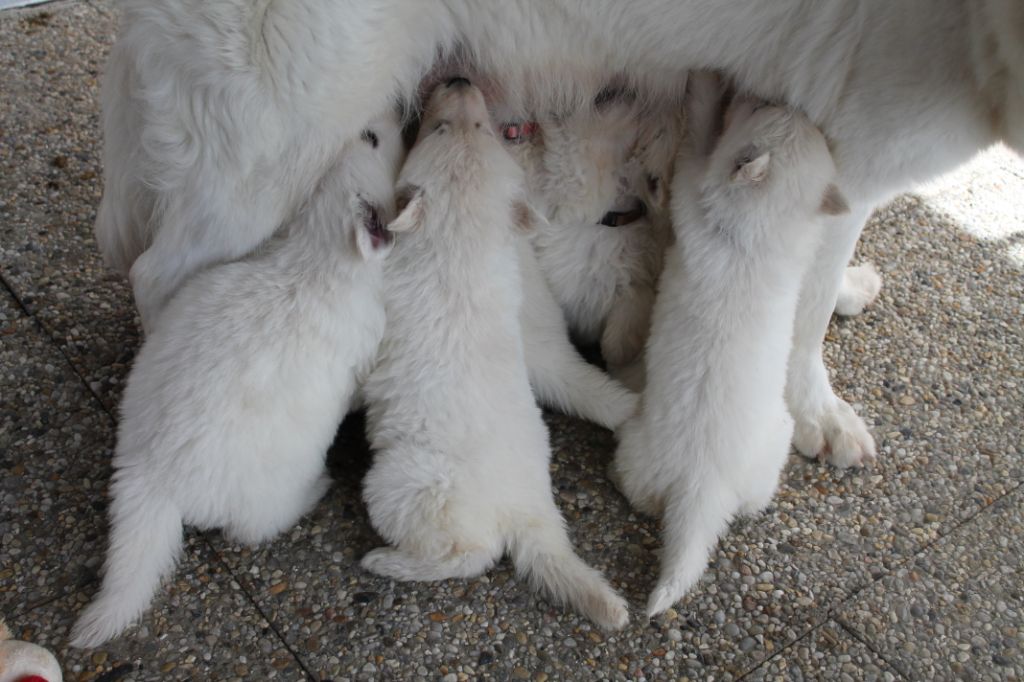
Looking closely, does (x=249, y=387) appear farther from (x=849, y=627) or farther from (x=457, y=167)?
(x=849, y=627)

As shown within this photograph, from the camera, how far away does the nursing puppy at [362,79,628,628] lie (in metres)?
2.37

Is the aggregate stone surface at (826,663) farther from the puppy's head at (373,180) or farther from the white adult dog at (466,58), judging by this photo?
the puppy's head at (373,180)

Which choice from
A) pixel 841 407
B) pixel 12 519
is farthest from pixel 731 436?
pixel 12 519

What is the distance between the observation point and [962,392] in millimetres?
3125

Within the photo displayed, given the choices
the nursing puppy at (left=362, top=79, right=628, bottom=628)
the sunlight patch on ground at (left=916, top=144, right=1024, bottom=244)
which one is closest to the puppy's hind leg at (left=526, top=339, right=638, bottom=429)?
the nursing puppy at (left=362, top=79, right=628, bottom=628)

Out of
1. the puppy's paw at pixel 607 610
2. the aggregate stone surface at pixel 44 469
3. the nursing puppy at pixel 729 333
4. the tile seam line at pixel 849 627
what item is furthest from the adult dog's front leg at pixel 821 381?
the aggregate stone surface at pixel 44 469

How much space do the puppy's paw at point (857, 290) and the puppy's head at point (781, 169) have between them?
934 mm

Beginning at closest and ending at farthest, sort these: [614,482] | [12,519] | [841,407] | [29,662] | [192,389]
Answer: [29,662] < [192,389] < [12,519] < [614,482] < [841,407]

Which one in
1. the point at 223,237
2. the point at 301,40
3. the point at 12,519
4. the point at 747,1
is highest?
the point at 747,1

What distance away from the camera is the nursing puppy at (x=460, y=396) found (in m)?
2.37

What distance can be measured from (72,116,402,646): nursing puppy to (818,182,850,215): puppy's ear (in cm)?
110

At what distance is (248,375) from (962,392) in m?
2.19

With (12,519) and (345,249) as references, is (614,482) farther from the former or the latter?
(12,519)

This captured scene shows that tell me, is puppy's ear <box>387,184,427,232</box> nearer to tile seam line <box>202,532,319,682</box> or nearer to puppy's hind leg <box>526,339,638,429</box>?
puppy's hind leg <box>526,339,638,429</box>
